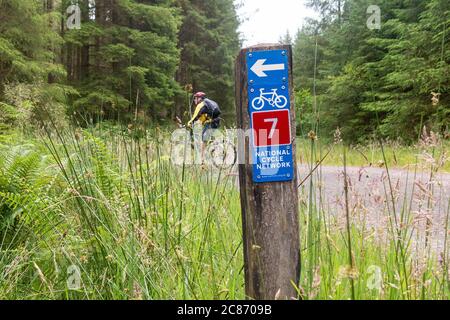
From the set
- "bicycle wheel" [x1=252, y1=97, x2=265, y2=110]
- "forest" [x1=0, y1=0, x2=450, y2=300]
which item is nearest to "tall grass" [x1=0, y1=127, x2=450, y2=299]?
"forest" [x1=0, y1=0, x2=450, y2=300]

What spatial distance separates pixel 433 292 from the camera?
5.34 feet

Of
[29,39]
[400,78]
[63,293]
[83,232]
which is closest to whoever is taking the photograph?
[63,293]

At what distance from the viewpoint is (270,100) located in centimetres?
135

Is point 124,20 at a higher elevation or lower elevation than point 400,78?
higher

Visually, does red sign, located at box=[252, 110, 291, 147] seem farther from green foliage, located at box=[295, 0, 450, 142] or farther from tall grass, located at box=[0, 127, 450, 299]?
green foliage, located at box=[295, 0, 450, 142]

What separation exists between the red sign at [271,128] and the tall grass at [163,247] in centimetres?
20

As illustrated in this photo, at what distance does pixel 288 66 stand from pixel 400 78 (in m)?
10.3

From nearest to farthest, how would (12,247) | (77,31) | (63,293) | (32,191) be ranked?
(63,293) < (12,247) < (32,191) < (77,31)

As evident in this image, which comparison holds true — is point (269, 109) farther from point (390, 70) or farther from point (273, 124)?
point (390, 70)

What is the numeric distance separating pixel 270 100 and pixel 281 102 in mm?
36

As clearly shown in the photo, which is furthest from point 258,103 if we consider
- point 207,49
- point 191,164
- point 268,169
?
point 207,49

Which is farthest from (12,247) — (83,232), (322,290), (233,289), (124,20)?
(124,20)

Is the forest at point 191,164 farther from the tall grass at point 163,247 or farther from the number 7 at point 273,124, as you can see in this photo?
the number 7 at point 273,124
